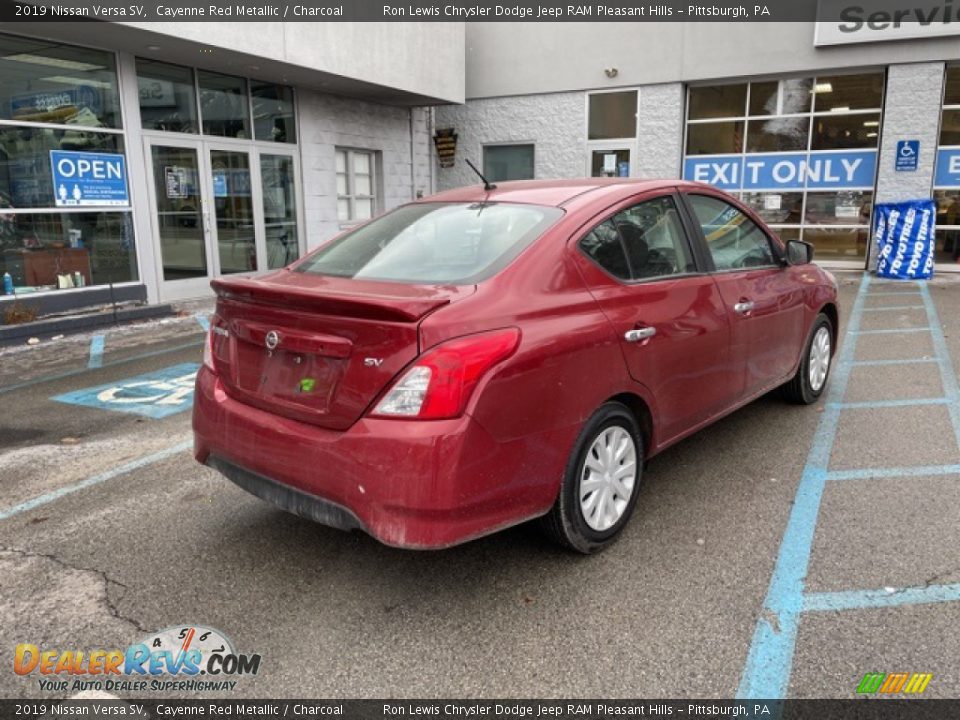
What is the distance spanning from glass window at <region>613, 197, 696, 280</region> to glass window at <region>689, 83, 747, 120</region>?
38.2ft

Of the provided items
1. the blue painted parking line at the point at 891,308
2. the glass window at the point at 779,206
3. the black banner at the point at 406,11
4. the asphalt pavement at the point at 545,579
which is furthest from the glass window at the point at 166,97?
the glass window at the point at 779,206

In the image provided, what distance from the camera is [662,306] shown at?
11.4 ft

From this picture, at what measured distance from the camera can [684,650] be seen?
2574 mm

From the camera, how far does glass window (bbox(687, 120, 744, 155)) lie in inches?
556

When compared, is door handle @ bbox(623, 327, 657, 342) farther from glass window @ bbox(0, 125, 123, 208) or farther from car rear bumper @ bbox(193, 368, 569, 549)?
glass window @ bbox(0, 125, 123, 208)

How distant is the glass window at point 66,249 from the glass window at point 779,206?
431 inches

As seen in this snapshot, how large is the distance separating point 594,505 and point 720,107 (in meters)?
13.1

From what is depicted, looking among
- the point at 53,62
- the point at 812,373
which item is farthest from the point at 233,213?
the point at 812,373

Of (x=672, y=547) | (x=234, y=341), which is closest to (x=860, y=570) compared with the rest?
(x=672, y=547)

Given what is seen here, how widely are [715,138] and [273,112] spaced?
27.7 ft

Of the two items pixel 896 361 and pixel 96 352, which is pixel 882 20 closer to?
pixel 896 361

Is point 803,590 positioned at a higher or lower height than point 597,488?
lower

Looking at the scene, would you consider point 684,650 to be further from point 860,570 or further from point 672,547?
point 860,570

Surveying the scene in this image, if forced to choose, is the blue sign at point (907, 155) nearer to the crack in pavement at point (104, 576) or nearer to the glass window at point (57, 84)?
the glass window at point (57, 84)
